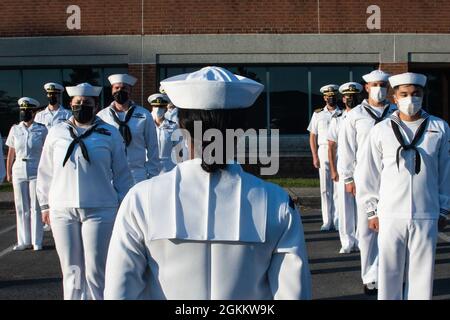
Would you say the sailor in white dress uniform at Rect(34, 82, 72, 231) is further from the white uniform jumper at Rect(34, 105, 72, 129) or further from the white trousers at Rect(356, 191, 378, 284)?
the white trousers at Rect(356, 191, 378, 284)

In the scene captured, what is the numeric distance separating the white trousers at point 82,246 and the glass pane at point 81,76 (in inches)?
522

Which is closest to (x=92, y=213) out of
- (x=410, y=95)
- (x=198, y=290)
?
(x=410, y=95)

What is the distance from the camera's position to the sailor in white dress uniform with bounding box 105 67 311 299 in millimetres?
2711

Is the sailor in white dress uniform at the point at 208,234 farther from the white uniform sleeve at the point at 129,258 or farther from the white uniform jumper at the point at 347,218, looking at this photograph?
the white uniform jumper at the point at 347,218

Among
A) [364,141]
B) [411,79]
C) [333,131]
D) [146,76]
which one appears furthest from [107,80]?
[411,79]

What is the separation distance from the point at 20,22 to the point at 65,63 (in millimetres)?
1645

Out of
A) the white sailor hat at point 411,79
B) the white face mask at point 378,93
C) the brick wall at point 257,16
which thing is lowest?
the white face mask at point 378,93

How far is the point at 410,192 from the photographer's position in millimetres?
5859

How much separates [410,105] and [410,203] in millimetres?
829

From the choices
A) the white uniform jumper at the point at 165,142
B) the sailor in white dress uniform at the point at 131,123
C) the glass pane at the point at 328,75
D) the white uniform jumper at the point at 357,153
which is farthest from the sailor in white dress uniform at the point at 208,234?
the glass pane at the point at 328,75

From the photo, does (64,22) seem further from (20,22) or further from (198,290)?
(198,290)

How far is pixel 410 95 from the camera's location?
6016mm

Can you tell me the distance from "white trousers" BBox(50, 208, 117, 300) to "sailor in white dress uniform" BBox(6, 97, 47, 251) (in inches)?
176

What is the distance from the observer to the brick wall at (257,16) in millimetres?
18344
